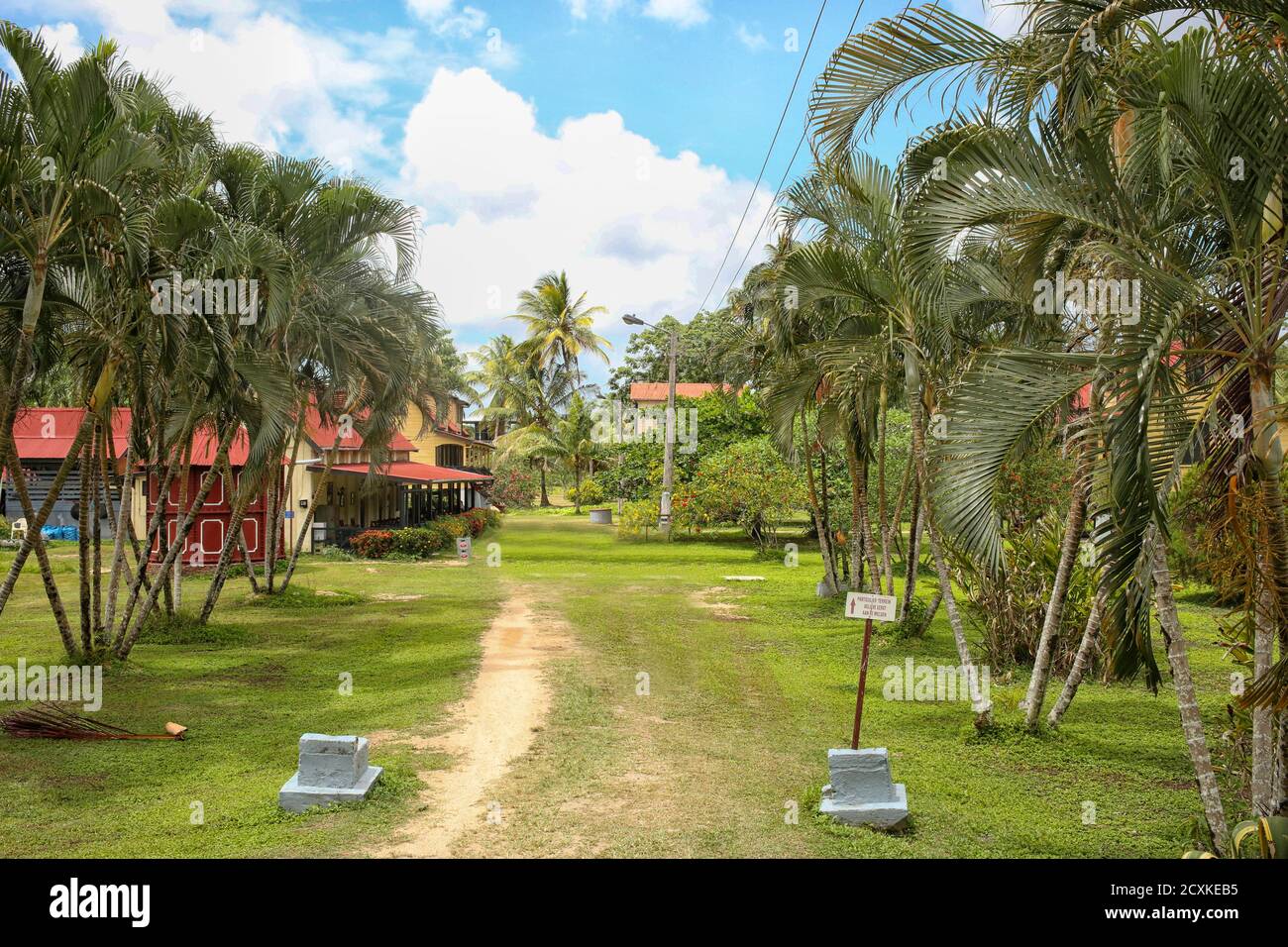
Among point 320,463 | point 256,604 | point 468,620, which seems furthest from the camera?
point 320,463

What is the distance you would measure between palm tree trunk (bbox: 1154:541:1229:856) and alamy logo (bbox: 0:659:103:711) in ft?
30.6

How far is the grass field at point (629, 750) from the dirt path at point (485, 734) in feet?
0.63

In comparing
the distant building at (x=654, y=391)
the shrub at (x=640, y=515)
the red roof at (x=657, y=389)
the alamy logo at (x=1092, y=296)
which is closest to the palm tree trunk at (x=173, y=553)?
the alamy logo at (x=1092, y=296)

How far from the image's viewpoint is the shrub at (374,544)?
26989 mm

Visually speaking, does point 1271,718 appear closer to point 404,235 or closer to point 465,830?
point 465,830

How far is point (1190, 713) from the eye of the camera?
582 cm

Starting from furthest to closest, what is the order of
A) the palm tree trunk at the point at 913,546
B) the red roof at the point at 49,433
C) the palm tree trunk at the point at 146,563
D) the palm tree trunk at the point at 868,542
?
1. the red roof at the point at 49,433
2. the palm tree trunk at the point at 868,542
3. the palm tree trunk at the point at 913,546
4. the palm tree trunk at the point at 146,563

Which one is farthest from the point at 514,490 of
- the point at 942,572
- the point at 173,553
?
the point at 942,572

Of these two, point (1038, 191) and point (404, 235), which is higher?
point (404, 235)

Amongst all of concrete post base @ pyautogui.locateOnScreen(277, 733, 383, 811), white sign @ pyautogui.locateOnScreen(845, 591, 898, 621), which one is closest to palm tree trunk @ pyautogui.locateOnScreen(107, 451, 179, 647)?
concrete post base @ pyautogui.locateOnScreen(277, 733, 383, 811)

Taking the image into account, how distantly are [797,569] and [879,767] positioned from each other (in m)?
18.1
